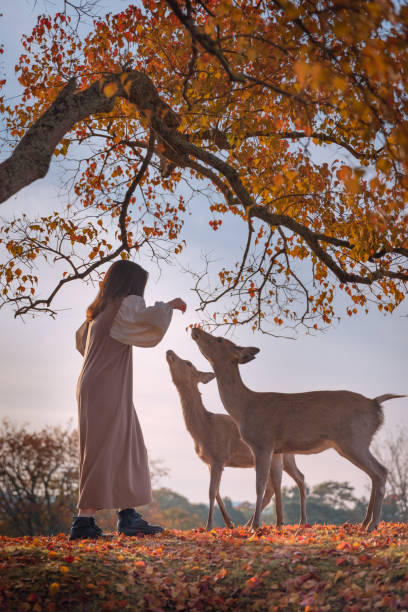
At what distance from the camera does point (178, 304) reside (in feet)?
21.6

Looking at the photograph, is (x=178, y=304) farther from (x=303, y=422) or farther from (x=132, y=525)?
(x=132, y=525)

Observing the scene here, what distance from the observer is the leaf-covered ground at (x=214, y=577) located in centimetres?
392

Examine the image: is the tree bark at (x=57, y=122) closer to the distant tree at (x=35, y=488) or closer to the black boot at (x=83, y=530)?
the black boot at (x=83, y=530)

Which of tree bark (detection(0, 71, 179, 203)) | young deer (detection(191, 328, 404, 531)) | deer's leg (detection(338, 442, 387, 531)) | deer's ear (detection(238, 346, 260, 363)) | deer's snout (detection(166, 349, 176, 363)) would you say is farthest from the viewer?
deer's snout (detection(166, 349, 176, 363))

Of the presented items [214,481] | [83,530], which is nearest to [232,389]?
[214,481]

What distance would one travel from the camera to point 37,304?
8.13m

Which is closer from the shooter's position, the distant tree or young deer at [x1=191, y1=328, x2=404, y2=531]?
young deer at [x1=191, y1=328, x2=404, y2=531]

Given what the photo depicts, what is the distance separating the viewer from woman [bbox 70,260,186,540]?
617 centimetres

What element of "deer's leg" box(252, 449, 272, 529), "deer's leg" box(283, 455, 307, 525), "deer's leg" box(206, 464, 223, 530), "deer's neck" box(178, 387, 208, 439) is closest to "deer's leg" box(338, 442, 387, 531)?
"deer's leg" box(252, 449, 272, 529)

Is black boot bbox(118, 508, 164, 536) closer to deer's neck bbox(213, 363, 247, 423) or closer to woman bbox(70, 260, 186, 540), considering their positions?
woman bbox(70, 260, 186, 540)

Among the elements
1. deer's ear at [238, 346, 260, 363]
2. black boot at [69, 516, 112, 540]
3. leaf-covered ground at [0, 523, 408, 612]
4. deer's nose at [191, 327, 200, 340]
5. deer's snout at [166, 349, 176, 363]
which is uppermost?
deer's nose at [191, 327, 200, 340]

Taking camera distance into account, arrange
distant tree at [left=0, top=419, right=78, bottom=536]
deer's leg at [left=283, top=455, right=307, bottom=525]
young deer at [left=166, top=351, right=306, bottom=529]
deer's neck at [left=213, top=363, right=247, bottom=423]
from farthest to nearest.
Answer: distant tree at [left=0, top=419, right=78, bottom=536] → deer's leg at [left=283, top=455, right=307, bottom=525] → young deer at [left=166, top=351, right=306, bottom=529] → deer's neck at [left=213, top=363, right=247, bottom=423]

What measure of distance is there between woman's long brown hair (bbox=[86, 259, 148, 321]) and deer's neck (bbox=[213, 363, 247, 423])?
1.41 m

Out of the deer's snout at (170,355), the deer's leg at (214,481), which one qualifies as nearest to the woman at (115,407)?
the deer's leg at (214,481)
